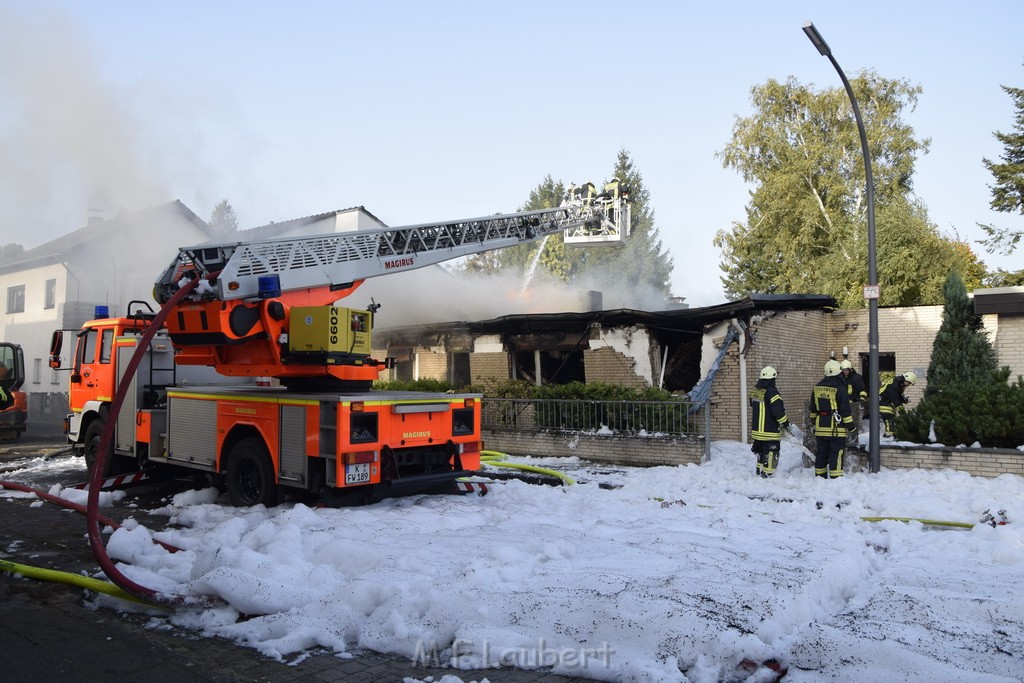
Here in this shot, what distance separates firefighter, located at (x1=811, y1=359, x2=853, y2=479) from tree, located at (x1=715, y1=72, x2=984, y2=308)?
66.8 ft

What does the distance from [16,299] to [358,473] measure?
3274 cm

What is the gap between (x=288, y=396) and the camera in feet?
26.9

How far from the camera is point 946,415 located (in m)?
10.8

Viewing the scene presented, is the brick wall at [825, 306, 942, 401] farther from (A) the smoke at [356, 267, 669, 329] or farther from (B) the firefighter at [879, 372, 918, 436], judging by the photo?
(A) the smoke at [356, 267, 669, 329]

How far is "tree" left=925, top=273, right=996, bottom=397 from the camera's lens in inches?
615

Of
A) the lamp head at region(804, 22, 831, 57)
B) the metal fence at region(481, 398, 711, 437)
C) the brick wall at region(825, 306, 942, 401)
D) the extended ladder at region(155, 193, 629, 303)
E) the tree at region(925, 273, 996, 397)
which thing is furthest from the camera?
the brick wall at region(825, 306, 942, 401)

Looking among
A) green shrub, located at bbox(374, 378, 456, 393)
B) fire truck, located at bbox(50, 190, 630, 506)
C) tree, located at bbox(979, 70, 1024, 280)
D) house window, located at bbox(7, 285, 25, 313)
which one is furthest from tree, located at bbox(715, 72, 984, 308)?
house window, located at bbox(7, 285, 25, 313)

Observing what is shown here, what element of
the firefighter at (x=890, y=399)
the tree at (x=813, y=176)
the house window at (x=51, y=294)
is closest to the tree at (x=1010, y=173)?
the tree at (x=813, y=176)

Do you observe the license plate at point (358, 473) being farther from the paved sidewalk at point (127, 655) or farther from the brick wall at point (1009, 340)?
the brick wall at point (1009, 340)

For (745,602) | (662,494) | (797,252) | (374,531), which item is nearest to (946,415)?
(662,494)

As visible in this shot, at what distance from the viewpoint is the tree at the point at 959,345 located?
51.2 ft

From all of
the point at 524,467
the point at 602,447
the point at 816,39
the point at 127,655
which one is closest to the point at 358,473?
the point at 127,655

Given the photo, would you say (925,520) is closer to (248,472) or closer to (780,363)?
(248,472)

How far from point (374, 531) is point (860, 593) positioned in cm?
398
